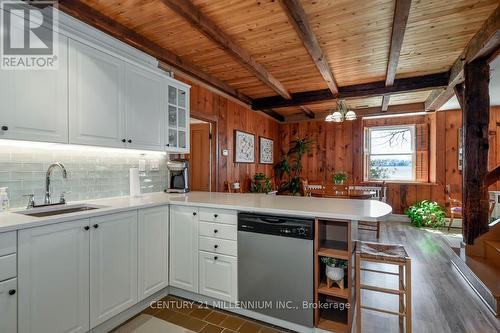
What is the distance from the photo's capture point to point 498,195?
4699 mm

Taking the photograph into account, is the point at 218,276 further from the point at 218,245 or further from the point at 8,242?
the point at 8,242

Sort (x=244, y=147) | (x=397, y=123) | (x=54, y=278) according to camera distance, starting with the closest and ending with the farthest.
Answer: (x=54, y=278), (x=244, y=147), (x=397, y=123)

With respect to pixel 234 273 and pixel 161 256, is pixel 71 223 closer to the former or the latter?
pixel 161 256

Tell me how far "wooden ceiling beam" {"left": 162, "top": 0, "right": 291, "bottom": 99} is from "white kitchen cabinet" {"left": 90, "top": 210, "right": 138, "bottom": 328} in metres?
1.65

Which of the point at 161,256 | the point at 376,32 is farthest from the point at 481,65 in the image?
the point at 161,256

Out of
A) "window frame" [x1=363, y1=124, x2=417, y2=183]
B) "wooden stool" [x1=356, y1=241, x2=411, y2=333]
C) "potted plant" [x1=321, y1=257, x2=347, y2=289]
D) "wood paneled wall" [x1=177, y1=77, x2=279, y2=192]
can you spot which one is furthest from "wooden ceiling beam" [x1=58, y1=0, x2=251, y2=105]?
"window frame" [x1=363, y1=124, x2=417, y2=183]

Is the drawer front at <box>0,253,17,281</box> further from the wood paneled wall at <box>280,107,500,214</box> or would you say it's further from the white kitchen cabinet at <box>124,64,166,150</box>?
the wood paneled wall at <box>280,107,500,214</box>

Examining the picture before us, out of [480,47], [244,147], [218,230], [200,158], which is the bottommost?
[218,230]

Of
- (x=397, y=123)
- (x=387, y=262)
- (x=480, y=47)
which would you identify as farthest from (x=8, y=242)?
(x=397, y=123)

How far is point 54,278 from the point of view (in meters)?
1.54

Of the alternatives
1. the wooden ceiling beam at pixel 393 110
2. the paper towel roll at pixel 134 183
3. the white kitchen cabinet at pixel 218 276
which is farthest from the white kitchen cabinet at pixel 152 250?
the wooden ceiling beam at pixel 393 110

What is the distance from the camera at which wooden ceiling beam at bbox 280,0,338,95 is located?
1976 millimetres

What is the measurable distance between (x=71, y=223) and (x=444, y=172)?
6.48 metres

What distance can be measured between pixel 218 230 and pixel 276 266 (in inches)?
22.7
